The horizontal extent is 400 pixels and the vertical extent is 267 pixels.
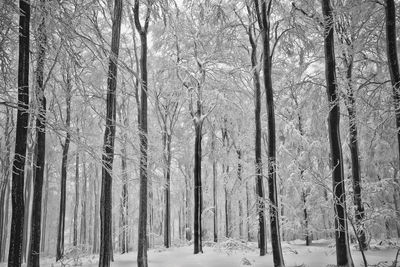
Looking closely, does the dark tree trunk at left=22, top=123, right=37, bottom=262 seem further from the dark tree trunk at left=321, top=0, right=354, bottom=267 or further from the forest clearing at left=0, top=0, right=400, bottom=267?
the dark tree trunk at left=321, top=0, right=354, bottom=267

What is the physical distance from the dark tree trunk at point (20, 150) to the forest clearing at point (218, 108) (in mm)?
16

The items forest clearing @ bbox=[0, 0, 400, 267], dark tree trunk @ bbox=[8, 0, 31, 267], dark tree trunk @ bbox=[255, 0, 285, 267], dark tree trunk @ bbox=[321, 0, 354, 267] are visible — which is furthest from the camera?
dark tree trunk @ bbox=[255, 0, 285, 267]

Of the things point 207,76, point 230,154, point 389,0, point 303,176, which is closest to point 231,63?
point 207,76

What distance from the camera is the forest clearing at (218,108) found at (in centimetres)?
457

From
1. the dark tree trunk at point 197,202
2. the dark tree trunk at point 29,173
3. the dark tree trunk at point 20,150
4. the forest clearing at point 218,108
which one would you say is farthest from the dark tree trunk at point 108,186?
the dark tree trunk at point 197,202

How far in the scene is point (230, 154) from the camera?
1703cm

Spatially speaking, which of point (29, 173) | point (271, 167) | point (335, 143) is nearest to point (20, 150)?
point (335, 143)

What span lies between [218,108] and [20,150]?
40.6ft

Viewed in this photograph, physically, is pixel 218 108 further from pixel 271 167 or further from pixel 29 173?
pixel 29 173

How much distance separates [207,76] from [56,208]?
102 feet

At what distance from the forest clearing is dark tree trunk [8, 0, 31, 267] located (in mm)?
16

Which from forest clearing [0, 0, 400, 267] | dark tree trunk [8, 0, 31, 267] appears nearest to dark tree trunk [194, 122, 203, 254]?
forest clearing [0, 0, 400, 267]

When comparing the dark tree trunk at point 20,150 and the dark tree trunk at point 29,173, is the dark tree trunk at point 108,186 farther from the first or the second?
the dark tree trunk at point 20,150

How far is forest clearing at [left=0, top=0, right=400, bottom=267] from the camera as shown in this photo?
4570 millimetres
